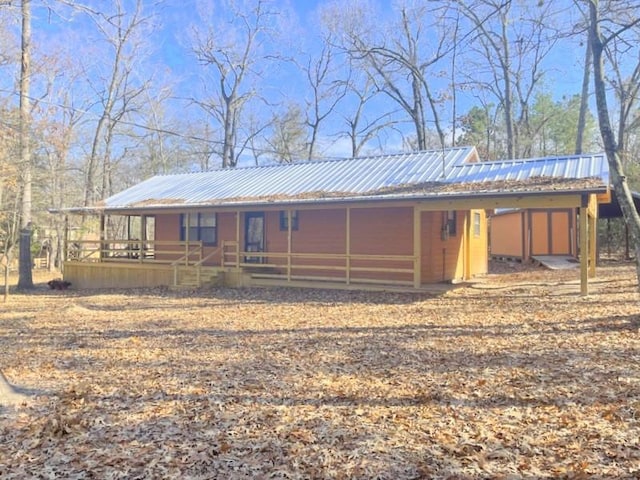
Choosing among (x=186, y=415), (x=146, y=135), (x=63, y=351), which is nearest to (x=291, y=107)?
(x=146, y=135)

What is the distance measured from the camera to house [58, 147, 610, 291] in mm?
12346

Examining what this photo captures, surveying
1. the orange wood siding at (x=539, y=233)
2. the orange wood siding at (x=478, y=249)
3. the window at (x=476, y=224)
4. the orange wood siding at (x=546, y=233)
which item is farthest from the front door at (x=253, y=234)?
the orange wood siding at (x=539, y=233)

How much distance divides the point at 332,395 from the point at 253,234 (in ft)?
39.9

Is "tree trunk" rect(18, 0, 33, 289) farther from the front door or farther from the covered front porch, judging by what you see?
the front door

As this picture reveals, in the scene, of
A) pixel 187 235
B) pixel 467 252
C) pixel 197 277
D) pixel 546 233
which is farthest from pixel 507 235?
pixel 197 277

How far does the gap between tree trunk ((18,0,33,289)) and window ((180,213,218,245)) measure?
201 inches

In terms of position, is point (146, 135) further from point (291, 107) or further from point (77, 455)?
point (77, 455)

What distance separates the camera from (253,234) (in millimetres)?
16750

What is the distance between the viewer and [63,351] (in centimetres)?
728

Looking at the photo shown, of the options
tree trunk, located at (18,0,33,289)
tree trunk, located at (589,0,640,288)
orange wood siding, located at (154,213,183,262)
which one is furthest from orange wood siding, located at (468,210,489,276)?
tree trunk, located at (18,0,33,289)

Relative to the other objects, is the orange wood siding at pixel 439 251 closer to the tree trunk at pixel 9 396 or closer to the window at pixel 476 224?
the window at pixel 476 224

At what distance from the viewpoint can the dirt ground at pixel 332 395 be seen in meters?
3.54

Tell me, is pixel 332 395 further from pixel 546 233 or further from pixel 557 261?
pixel 546 233

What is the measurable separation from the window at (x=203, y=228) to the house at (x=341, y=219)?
0.13 feet
